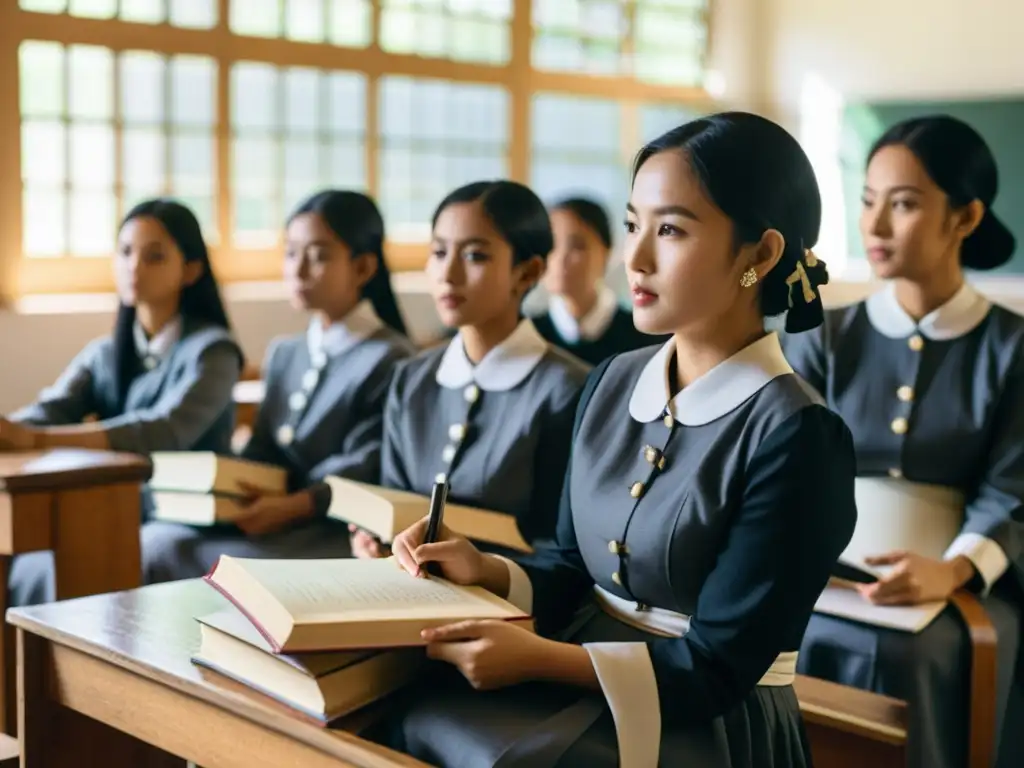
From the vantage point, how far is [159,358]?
323 centimetres

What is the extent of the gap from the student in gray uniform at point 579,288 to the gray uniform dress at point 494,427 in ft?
4.92

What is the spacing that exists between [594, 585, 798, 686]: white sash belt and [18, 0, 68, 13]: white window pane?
3.68 meters

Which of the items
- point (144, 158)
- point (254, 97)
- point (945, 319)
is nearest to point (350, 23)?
point (254, 97)

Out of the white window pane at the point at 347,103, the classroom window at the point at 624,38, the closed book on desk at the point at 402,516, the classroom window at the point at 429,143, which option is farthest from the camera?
the classroom window at the point at 624,38

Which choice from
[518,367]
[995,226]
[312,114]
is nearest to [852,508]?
[518,367]

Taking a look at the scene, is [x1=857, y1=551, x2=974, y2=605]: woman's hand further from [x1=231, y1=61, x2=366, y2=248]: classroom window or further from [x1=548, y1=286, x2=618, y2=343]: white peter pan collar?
[x1=231, y1=61, x2=366, y2=248]: classroom window

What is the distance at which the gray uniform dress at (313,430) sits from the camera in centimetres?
280

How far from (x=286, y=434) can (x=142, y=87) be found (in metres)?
2.47

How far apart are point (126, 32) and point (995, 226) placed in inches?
133

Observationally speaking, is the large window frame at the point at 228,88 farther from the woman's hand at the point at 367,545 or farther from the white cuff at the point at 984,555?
the white cuff at the point at 984,555

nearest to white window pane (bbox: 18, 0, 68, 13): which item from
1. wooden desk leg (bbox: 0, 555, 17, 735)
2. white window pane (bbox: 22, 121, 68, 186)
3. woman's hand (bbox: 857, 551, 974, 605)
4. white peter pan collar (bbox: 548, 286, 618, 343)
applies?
white window pane (bbox: 22, 121, 68, 186)

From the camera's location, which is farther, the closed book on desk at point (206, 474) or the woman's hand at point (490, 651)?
the closed book on desk at point (206, 474)

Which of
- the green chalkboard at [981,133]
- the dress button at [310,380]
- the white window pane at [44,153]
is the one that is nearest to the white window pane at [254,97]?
the white window pane at [44,153]

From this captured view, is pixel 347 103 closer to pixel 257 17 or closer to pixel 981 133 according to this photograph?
pixel 257 17
